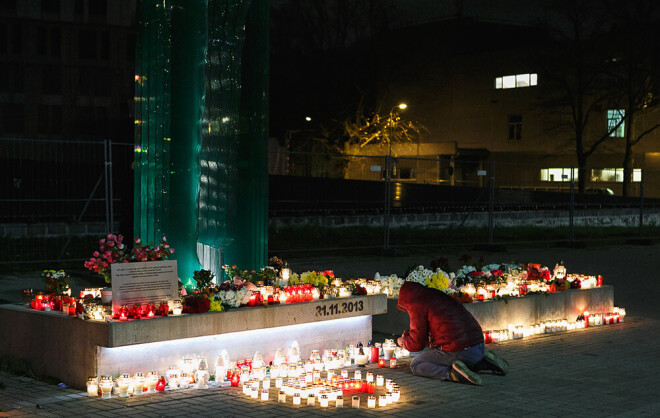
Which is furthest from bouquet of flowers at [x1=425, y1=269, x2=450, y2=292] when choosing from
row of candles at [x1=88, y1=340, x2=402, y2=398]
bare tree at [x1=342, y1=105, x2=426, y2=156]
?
bare tree at [x1=342, y1=105, x2=426, y2=156]

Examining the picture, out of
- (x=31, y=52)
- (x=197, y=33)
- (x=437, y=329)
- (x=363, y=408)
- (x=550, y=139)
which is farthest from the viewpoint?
(x=31, y=52)

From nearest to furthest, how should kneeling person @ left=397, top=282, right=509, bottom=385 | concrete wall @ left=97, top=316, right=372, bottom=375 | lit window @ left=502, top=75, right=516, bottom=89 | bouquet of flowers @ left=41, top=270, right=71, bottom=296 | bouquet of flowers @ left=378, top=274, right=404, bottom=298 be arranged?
concrete wall @ left=97, top=316, right=372, bottom=375, kneeling person @ left=397, top=282, right=509, bottom=385, bouquet of flowers @ left=41, top=270, right=71, bottom=296, bouquet of flowers @ left=378, top=274, right=404, bottom=298, lit window @ left=502, top=75, right=516, bottom=89

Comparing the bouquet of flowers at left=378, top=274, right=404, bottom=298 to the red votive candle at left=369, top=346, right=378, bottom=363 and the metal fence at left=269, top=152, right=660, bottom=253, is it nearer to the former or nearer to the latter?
the red votive candle at left=369, top=346, right=378, bottom=363

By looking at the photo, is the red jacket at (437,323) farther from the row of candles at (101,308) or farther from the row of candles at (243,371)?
the row of candles at (101,308)

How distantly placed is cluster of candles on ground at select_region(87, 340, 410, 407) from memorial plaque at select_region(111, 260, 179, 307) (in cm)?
73

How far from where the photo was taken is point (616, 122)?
5941 cm

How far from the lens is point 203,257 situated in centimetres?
1138

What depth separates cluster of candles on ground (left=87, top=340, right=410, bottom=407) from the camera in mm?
8141

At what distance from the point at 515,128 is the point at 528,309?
5449cm

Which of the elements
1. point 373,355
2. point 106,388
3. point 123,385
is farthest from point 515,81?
point 106,388

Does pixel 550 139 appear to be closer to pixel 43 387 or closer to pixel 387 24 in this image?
pixel 387 24

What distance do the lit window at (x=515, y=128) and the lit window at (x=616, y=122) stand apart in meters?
7.27

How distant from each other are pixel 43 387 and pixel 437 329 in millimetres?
4115

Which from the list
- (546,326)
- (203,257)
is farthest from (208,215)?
(546,326)
